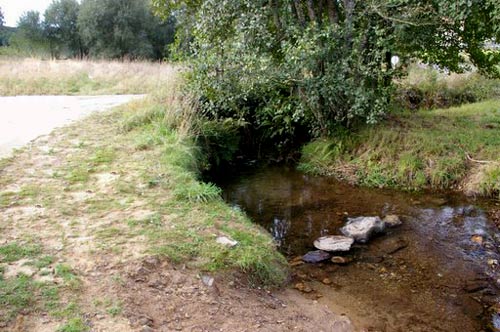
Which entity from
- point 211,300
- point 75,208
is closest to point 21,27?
point 75,208

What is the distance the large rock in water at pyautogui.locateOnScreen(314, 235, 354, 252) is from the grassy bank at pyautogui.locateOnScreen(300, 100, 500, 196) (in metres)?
2.55

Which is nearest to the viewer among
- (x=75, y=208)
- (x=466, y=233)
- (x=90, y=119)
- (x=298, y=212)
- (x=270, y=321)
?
(x=270, y=321)

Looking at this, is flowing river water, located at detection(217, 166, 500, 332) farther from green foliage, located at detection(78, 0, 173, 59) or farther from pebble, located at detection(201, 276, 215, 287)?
green foliage, located at detection(78, 0, 173, 59)

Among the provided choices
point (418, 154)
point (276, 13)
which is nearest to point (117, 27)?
point (276, 13)

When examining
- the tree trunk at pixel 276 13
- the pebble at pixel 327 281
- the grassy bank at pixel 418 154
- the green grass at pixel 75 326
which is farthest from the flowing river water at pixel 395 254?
the tree trunk at pixel 276 13

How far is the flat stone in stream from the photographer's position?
4606 mm

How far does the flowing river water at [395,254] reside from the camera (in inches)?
147

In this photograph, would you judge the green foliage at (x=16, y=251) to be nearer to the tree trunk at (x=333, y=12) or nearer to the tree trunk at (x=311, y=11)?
the tree trunk at (x=311, y=11)

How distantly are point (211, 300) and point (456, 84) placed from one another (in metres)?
10.8

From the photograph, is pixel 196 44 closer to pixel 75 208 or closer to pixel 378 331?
pixel 75 208

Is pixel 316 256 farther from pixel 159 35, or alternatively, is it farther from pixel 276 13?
pixel 159 35

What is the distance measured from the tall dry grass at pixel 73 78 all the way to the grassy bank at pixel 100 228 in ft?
21.7

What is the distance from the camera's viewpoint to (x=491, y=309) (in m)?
3.76

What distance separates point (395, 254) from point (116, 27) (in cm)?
2245
